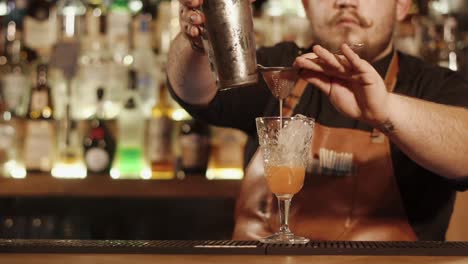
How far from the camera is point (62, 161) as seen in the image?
9.43 feet

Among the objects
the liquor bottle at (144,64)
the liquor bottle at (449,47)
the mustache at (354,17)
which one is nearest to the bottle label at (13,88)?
the liquor bottle at (144,64)

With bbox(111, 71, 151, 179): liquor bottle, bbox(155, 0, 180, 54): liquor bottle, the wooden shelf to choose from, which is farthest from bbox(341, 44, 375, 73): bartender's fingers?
bbox(155, 0, 180, 54): liquor bottle

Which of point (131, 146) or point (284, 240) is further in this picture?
point (131, 146)

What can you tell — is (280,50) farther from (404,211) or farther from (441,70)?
(404,211)

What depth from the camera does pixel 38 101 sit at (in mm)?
2943

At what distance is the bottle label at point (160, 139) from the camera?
2746 mm

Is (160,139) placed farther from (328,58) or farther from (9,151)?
(328,58)

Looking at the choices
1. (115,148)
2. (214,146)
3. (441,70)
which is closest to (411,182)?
(441,70)

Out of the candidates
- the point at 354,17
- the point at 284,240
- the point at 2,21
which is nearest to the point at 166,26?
the point at 2,21

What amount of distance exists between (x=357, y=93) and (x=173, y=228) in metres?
1.76

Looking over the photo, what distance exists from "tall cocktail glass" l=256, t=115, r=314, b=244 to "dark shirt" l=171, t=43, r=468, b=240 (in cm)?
51

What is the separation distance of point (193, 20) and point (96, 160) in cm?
160

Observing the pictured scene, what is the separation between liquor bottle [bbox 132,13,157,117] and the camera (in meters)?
2.87

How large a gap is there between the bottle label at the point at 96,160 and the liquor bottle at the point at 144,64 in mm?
225
